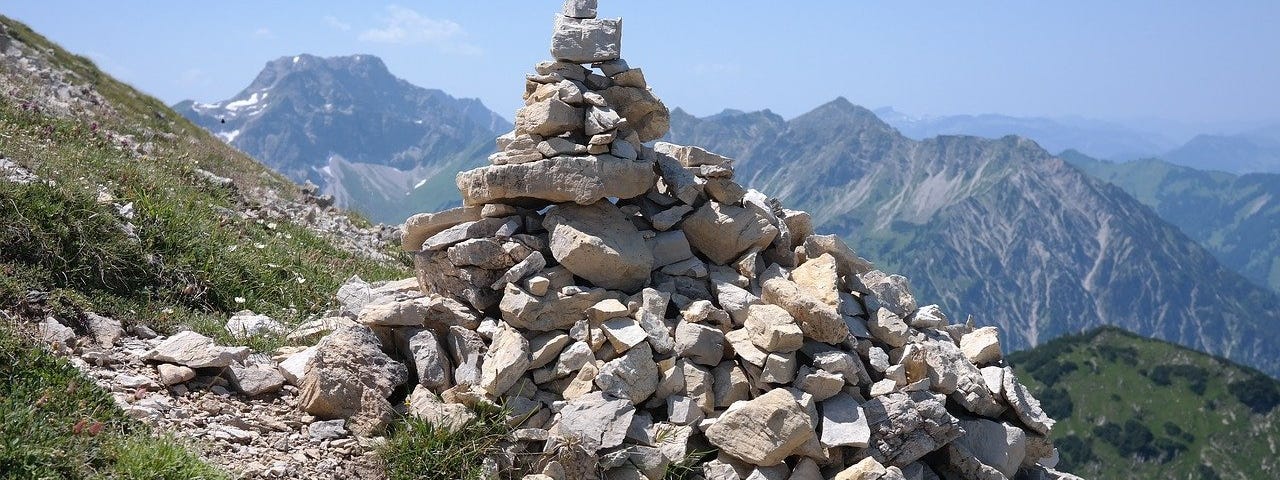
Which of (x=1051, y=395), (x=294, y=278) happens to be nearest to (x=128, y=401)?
(x=294, y=278)

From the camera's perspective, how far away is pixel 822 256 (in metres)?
12.2

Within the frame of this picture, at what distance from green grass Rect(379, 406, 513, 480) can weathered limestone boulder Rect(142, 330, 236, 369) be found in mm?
2432

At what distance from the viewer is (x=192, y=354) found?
10250 mm

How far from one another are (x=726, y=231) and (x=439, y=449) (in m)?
4.97

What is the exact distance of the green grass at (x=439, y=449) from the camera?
904 centimetres

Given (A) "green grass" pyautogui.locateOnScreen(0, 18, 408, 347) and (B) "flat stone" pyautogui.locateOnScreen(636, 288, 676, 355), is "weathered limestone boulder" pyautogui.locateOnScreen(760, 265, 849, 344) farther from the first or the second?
(A) "green grass" pyautogui.locateOnScreen(0, 18, 408, 347)

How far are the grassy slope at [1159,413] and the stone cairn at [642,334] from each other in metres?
170

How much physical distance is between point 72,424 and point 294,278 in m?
7.08

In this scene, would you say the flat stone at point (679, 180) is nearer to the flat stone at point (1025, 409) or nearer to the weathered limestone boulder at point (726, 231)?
the weathered limestone boulder at point (726, 231)

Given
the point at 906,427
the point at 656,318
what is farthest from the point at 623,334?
the point at 906,427

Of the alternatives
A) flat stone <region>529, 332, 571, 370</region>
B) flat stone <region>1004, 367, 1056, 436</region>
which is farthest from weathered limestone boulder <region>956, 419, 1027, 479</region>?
flat stone <region>529, 332, 571, 370</region>

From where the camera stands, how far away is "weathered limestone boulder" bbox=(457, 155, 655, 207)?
1129cm

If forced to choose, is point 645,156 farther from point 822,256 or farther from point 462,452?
point 462,452

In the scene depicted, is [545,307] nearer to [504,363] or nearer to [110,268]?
[504,363]
